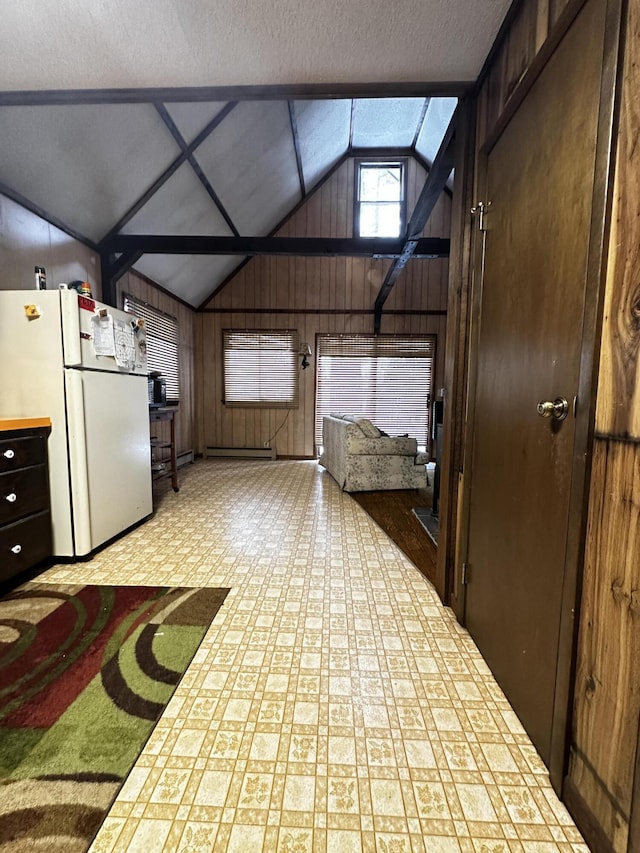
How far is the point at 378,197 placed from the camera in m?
5.88

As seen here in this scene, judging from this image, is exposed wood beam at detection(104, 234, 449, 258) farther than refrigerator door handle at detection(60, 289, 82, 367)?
Yes

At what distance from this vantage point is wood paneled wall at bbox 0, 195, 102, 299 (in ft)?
7.87

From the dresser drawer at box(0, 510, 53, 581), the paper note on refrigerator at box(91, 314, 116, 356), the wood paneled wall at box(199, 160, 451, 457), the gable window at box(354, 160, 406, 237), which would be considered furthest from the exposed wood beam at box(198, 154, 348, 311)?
the dresser drawer at box(0, 510, 53, 581)

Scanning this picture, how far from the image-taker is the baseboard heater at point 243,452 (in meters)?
5.97

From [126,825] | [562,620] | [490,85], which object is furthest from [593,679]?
[490,85]

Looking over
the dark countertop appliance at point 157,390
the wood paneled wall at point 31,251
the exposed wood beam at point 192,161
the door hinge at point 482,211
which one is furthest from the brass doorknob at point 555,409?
the dark countertop appliance at point 157,390

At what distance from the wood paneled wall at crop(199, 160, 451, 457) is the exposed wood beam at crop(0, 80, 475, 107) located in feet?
13.8

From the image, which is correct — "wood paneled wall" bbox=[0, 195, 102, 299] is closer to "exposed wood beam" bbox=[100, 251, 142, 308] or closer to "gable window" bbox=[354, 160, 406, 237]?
"exposed wood beam" bbox=[100, 251, 142, 308]

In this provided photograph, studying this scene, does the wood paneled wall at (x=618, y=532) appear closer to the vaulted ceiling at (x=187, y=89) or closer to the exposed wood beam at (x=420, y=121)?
the vaulted ceiling at (x=187, y=89)

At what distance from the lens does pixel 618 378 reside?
761 millimetres

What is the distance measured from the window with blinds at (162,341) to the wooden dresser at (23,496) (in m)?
2.29

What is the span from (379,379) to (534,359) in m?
5.00

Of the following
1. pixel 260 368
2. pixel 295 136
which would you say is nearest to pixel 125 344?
pixel 295 136

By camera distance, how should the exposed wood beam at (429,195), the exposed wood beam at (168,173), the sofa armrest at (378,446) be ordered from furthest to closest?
1. the sofa armrest at (378,446)
2. the exposed wood beam at (168,173)
3. the exposed wood beam at (429,195)
